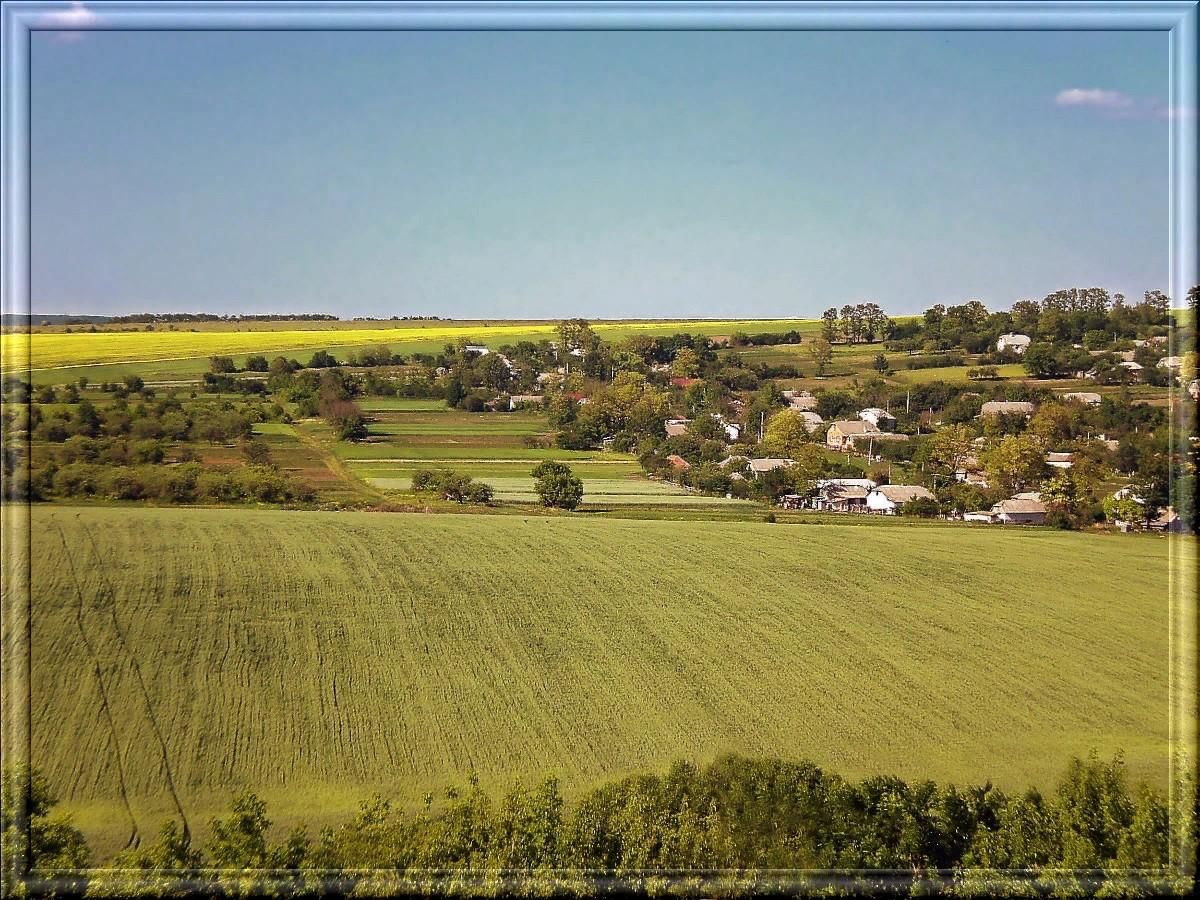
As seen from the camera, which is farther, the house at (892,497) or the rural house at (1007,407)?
the rural house at (1007,407)

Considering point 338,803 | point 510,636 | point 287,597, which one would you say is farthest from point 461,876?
point 287,597

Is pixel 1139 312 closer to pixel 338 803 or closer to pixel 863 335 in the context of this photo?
pixel 863 335

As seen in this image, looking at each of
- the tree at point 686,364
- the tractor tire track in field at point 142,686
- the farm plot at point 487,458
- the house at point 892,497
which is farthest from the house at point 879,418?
the tractor tire track in field at point 142,686

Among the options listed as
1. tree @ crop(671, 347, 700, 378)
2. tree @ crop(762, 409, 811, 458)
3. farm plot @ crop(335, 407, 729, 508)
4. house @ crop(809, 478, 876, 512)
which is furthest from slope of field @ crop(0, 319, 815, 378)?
house @ crop(809, 478, 876, 512)

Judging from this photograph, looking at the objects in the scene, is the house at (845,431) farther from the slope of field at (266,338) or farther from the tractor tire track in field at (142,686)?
the tractor tire track in field at (142,686)

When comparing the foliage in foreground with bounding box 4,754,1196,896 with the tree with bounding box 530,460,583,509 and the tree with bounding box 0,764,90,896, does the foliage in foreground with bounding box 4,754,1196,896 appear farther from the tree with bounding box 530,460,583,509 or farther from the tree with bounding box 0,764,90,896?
the tree with bounding box 530,460,583,509

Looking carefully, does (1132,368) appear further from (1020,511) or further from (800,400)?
(800,400)
